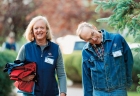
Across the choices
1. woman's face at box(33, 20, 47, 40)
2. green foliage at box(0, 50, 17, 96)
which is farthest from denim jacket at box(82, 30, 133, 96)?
green foliage at box(0, 50, 17, 96)

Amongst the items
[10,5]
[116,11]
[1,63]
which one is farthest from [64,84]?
[10,5]

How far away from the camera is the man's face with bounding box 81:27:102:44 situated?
5.14 metres

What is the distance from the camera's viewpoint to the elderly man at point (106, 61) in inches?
203

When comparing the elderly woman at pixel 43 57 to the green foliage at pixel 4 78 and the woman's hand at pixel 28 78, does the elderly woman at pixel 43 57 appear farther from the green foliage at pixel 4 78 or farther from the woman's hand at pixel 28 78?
the green foliage at pixel 4 78

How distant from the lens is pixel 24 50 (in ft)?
18.8

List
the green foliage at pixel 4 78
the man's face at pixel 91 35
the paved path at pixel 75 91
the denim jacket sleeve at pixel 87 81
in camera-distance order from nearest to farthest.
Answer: the man's face at pixel 91 35, the denim jacket sleeve at pixel 87 81, the green foliage at pixel 4 78, the paved path at pixel 75 91

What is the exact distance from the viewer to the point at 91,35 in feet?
16.9

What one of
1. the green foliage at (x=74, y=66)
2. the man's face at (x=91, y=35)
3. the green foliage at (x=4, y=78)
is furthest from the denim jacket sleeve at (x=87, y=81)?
the green foliage at (x=74, y=66)

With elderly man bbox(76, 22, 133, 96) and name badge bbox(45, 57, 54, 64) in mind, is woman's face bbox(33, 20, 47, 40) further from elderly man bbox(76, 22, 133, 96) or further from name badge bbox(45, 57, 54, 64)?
elderly man bbox(76, 22, 133, 96)

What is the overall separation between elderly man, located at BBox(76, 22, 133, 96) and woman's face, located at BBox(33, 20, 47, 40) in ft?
2.12

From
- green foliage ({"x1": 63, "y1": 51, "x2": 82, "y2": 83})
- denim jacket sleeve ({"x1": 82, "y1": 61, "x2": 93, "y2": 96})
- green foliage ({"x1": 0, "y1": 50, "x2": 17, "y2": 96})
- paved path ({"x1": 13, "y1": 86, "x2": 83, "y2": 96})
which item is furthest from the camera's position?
green foliage ({"x1": 63, "y1": 51, "x2": 82, "y2": 83})

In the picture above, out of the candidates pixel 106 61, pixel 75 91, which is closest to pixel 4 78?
pixel 75 91

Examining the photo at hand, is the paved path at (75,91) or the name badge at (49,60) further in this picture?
the paved path at (75,91)

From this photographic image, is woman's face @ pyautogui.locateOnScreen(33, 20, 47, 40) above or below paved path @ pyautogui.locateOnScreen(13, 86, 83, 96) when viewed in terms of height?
above
